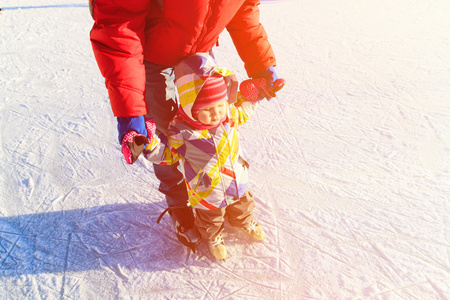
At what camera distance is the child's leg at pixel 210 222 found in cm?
175

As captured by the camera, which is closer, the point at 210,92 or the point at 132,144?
the point at 132,144

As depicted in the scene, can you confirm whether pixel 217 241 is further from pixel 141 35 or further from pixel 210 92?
pixel 141 35

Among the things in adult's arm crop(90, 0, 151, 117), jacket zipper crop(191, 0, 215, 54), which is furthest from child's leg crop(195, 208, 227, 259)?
jacket zipper crop(191, 0, 215, 54)

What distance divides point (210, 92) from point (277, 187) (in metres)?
1.08

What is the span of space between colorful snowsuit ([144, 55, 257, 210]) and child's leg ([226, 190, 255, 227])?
157 mm

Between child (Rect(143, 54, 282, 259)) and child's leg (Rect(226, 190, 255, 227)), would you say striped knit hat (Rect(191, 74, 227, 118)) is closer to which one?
child (Rect(143, 54, 282, 259))

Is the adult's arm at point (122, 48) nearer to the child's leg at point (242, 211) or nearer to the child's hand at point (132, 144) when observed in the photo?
the child's hand at point (132, 144)

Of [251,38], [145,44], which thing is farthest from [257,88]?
[145,44]

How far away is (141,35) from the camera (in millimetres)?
1292

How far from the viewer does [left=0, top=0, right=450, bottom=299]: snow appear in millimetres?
1754

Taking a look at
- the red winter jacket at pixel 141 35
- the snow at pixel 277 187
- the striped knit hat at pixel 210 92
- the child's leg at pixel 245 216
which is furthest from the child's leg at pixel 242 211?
the red winter jacket at pixel 141 35

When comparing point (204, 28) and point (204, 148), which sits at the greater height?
point (204, 28)

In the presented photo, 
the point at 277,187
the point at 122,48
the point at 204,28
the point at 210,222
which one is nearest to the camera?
the point at 122,48

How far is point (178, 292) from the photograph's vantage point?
1704 millimetres
